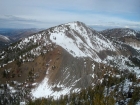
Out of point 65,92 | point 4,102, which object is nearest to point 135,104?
point 65,92

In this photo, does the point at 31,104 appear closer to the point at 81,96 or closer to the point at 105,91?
the point at 81,96

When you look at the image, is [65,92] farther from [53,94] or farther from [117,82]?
[117,82]

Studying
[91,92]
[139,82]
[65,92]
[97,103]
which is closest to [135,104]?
[97,103]

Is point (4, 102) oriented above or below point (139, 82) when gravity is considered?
below

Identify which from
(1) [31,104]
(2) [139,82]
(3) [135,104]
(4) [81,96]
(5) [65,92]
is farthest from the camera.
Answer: (5) [65,92]

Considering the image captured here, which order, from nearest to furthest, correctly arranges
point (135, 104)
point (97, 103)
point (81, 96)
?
point (97, 103) < point (135, 104) < point (81, 96)

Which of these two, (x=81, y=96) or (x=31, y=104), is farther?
(x=81, y=96)

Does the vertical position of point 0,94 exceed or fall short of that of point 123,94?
it falls short

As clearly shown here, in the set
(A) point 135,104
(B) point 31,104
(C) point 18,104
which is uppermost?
(A) point 135,104

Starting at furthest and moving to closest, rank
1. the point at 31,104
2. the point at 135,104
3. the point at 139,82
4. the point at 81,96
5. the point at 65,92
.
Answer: the point at 65,92, the point at 139,82, the point at 81,96, the point at 31,104, the point at 135,104
